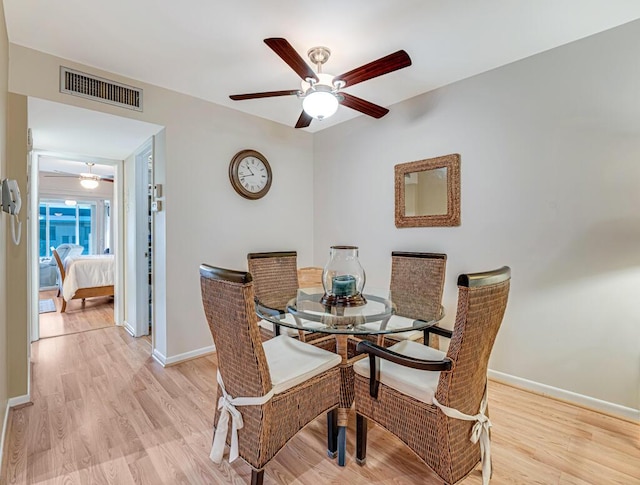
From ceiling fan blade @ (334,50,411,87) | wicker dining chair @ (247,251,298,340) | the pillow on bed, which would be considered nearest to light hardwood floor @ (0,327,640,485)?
wicker dining chair @ (247,251,298,340)

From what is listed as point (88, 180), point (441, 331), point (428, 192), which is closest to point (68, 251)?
point (88, 180)

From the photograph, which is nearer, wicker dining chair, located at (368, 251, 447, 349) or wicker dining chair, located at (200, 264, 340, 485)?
wicker dining chair, located at (200, 264, 340, 485)

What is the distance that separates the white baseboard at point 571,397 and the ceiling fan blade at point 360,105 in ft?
7.44

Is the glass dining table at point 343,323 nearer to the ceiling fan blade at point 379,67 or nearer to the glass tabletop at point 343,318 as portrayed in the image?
the glass tabletop at point 343,318

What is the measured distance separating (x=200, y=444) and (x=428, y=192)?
2581 millimetres

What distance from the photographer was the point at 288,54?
1.73 metres

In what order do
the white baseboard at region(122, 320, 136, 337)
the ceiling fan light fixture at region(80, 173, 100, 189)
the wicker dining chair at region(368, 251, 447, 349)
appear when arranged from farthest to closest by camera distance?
the ceiling fan light fixture at region(80, 173, 100, 189) < the white baseboard at region(122, 320, 136, 337) < the wicker dining chair at region(368, 251, 447, 349)

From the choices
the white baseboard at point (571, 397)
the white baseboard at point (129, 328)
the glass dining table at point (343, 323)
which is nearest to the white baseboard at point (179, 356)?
the white baseboard at point (129, 328)

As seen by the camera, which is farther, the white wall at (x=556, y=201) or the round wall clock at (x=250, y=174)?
the round wall clock at (x=250, y=174)

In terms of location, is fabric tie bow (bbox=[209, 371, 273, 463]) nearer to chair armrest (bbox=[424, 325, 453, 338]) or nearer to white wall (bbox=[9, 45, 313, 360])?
chair armrest (bbox=[424, 325, 453, 338])

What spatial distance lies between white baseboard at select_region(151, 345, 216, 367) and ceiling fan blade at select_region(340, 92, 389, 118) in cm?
259

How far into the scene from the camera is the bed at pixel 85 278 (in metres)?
4.78

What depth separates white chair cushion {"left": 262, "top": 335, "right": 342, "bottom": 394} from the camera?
58.6 inches

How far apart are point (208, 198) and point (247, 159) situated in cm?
61
